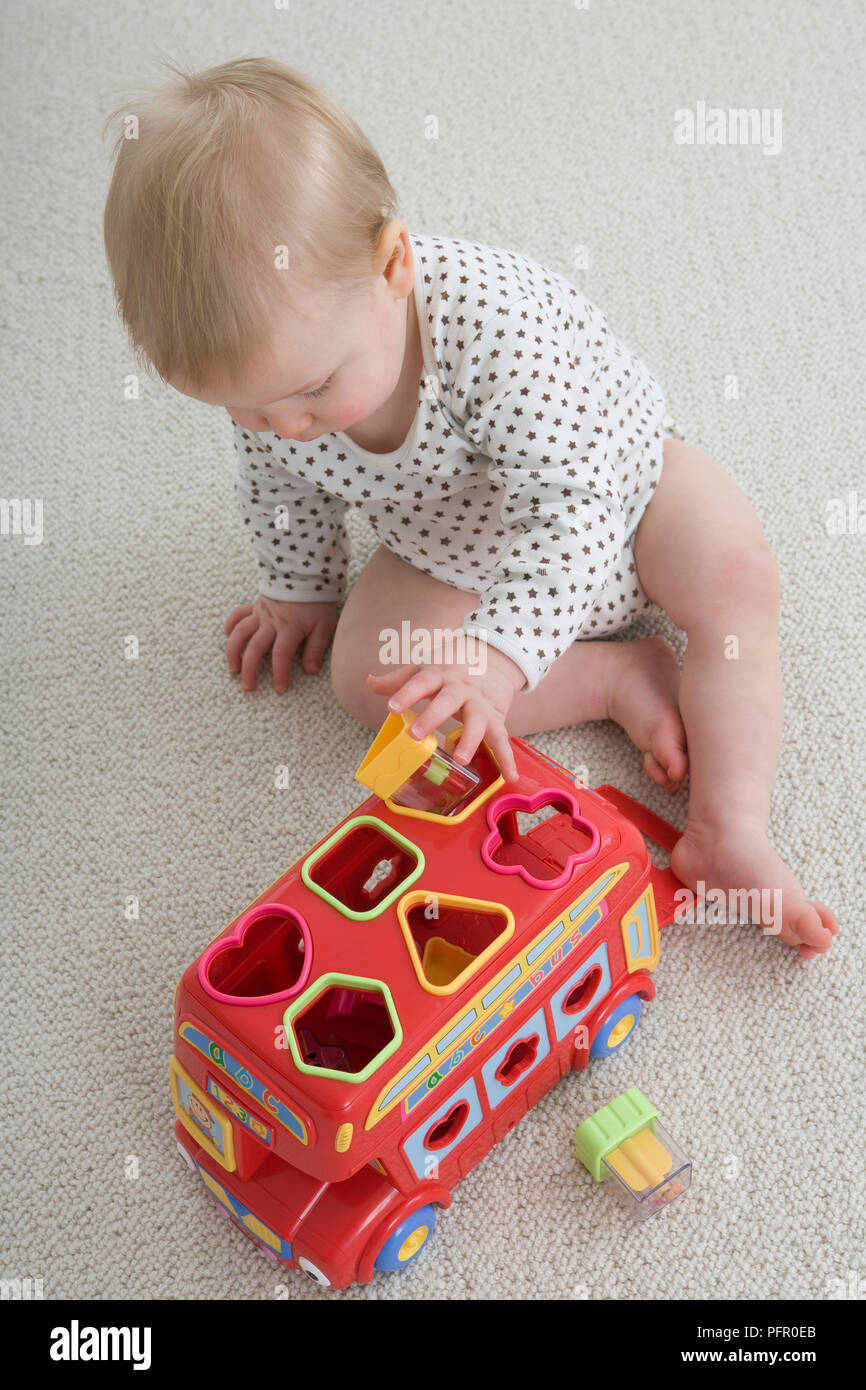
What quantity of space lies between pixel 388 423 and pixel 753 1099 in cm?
45

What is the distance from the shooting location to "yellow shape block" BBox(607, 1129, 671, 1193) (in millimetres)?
678

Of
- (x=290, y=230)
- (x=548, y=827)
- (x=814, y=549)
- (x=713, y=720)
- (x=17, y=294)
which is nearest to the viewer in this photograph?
(x=290, y=230)

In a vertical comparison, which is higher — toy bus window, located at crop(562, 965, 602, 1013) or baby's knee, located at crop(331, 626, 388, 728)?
baby's knee, located at crop(331, 626, 388, 728)

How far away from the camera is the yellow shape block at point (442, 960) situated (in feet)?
2.32

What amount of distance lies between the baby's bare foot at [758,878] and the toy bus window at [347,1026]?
218 mm

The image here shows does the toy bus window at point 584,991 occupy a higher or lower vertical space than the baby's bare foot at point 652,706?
lower

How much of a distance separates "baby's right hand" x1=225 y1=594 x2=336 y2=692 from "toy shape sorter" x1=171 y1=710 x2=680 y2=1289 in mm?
251

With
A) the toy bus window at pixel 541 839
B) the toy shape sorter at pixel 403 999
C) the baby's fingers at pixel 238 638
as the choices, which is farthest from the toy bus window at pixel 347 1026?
the baby's fingers at pixel 238 638

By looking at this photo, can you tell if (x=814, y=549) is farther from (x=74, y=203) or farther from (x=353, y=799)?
(x=74, y=203)

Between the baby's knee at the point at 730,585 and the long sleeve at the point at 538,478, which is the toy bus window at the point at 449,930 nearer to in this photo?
the long sleeve at the point at 538,478

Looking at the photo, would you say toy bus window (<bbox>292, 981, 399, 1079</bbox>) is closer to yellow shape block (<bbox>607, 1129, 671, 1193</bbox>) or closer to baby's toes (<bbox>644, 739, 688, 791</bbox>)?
yellow shape block (<bbox>607, 1129, 671, 1193</bbox>)

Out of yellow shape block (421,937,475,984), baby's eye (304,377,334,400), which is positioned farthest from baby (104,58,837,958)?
yellow shape block (421,937,475,984)

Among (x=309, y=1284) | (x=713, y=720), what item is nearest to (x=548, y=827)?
(x=713, y=720)
